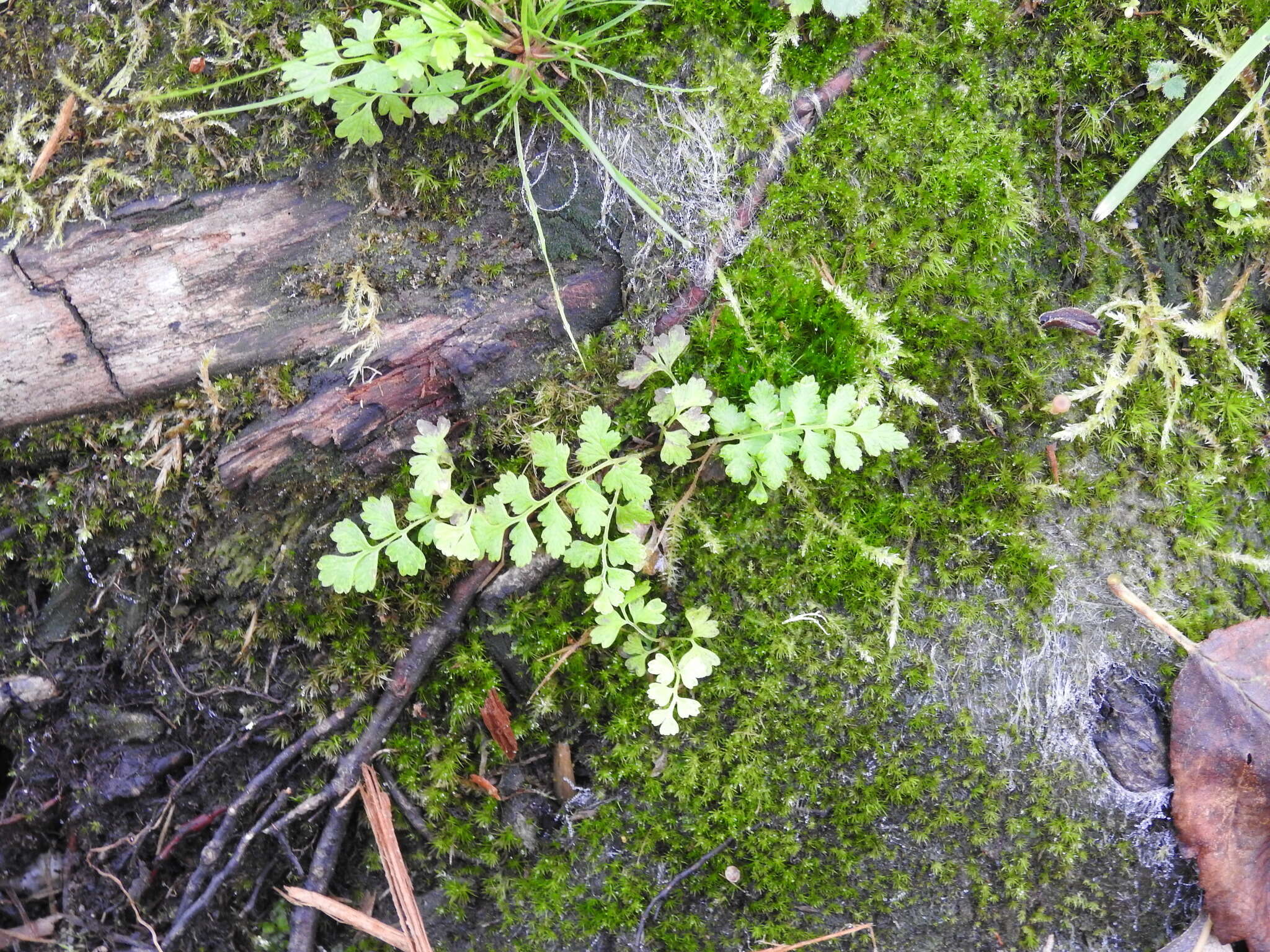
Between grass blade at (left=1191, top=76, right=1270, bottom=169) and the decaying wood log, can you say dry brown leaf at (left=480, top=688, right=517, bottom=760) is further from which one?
grass blade at (left=1191, top=76, right=1270, bottom=169)

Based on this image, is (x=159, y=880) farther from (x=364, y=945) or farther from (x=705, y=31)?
(x=705, y=31)

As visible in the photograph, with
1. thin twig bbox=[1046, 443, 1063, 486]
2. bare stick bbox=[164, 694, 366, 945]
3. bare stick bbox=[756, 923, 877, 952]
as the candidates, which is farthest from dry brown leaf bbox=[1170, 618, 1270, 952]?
bare stick bbox=[164, 694, 366, 945]

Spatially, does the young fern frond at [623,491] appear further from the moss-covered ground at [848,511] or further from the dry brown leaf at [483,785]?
the dry brown leaf at [483,785]

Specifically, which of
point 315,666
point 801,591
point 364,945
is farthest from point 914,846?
point 315,666

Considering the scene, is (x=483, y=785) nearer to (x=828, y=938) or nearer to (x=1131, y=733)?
(x=828, y=938)

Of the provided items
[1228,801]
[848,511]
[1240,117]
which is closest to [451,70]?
[848,511]

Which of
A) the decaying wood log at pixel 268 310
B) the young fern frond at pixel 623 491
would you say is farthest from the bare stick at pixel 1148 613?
the decaying wood log at pixel 268 310
